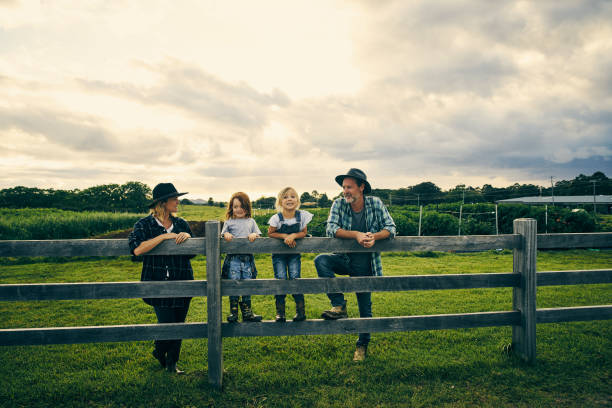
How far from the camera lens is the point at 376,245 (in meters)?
3.79

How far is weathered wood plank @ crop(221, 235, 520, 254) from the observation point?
11.8ft

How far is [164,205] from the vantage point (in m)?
3.91

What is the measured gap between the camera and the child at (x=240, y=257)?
3812 millimetres

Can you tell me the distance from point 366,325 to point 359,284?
1.54 ft

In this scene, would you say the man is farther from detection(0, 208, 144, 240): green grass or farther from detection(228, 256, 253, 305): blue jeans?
detection(0, 208, 144, 240): green grass

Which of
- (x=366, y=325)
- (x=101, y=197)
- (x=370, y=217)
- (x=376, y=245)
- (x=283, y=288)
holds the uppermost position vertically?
(x=101, y=197)

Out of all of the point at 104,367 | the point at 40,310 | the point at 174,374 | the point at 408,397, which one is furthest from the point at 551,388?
the point at 40,310

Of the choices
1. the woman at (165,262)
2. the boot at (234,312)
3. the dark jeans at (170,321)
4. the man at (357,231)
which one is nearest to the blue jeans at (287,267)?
the man at (357,231)

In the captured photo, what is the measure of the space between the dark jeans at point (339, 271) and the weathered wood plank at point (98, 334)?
1.40 m

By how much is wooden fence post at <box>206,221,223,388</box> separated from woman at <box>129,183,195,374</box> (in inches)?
11.8

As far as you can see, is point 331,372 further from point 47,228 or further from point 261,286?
point 47,228

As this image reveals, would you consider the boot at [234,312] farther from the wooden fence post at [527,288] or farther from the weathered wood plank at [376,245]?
the wooden fence post at [527,288]

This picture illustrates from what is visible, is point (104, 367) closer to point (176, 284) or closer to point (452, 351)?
point (176, 284)

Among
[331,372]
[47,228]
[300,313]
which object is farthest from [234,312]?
[47,228]
